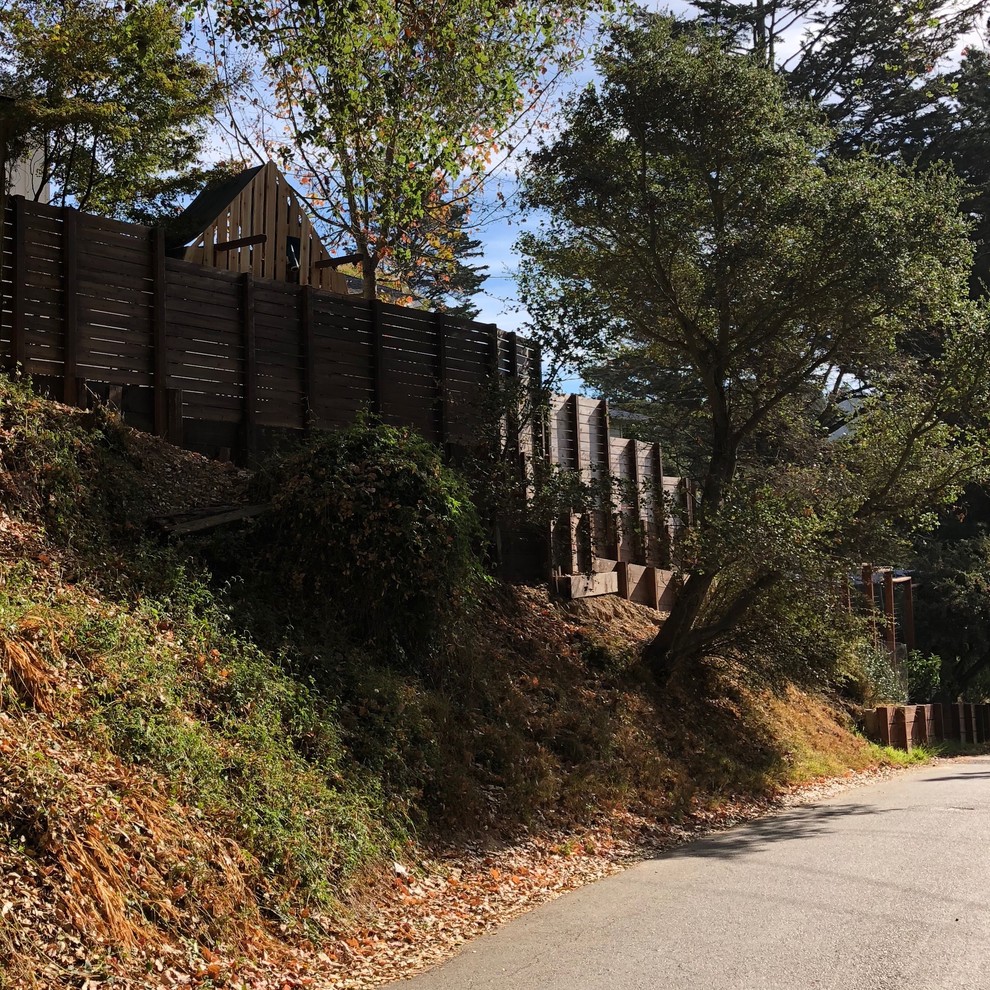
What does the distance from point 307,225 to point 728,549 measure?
9498 mm

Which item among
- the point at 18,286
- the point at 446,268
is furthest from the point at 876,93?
the point at 18,286

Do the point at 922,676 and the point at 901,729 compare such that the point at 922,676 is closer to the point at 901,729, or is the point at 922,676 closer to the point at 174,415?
the point at 901,729

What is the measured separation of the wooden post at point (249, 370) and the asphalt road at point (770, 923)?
6.83 m

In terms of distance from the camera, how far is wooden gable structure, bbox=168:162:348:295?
55.0 feet

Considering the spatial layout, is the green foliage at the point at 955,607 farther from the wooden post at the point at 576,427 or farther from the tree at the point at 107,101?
the tree at the point at 107,101

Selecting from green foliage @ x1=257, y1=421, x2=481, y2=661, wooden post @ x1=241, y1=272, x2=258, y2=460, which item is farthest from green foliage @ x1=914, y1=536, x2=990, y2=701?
wooden post @ x1=241, y1=272, x2=258, y2=460

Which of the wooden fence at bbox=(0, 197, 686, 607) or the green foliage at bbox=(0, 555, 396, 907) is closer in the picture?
the green foliage at bbox=(0, 555, 396, 907)

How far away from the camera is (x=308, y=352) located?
13656mm

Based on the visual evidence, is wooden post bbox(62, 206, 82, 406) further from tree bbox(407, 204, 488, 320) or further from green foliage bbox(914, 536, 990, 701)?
green foliage bbox(914, 536, 990, 701)

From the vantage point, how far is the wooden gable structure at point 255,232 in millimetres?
16750

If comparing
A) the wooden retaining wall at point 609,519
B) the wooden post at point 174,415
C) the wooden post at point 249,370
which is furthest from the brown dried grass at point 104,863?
the wooden retaining wall at point 609,519

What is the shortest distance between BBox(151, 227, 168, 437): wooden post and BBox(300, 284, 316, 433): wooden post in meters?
2.02

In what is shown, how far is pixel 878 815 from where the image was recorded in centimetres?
1191

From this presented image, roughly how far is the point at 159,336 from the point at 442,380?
173 inches
